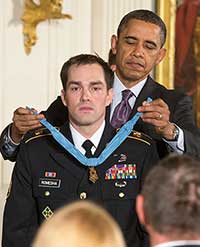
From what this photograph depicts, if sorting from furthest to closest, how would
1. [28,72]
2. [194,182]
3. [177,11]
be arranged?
[177,11]
[28,72]
[194,182]

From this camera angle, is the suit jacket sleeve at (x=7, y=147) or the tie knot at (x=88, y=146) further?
the suit jacket sleeve at (x=7, y=147)

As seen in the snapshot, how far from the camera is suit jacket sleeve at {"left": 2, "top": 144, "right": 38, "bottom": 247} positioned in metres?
3.04

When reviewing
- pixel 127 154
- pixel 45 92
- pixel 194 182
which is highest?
pixel 194 182

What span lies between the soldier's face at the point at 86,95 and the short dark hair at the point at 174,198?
1.07m

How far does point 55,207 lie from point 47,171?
0.14 metres

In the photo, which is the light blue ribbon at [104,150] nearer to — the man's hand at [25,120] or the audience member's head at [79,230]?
the man's hand at [25,120]

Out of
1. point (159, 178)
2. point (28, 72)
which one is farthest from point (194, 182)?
point (28, 72)

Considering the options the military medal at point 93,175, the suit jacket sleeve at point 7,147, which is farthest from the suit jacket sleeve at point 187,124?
the suit jacket sleeve at point 7,147

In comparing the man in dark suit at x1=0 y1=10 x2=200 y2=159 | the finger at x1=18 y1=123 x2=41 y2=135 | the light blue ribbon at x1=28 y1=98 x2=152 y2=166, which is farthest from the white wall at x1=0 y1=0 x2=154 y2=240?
the light blue ribbon at x1=28 y1=98 x2=152 y2=166

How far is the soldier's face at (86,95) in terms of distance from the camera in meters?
3.08

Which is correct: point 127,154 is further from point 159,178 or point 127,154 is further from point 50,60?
point 50,60

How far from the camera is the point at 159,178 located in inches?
78.6

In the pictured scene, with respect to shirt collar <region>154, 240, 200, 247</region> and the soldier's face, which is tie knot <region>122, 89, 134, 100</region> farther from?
shirt collar <region>154, 240, 200, 247</region>

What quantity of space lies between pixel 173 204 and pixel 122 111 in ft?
5.06
